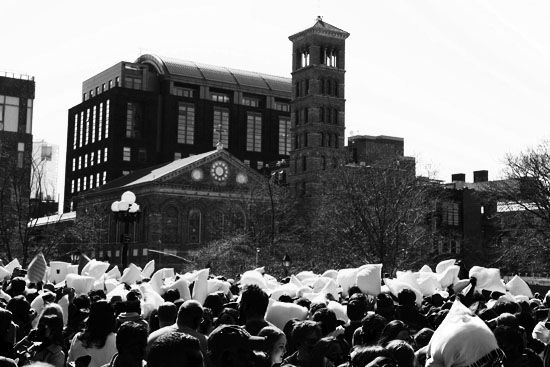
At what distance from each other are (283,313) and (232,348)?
14.0 ft

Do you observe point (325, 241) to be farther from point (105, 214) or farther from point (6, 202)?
point (105, 214)

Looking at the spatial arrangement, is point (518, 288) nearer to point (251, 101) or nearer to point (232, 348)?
point (232, 348)

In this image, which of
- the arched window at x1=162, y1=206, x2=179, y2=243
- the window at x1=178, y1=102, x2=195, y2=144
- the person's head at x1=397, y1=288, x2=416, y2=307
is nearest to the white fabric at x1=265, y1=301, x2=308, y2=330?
the person's head at x1=397, y1=288, x2=416, y2=307

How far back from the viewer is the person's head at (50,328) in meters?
8.16

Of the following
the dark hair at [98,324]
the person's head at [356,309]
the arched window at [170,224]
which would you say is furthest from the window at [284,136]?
the dark hair at [98,324]

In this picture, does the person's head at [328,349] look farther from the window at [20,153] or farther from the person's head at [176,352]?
the window at [20,153]

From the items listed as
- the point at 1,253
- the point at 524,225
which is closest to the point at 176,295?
the point at 1,253

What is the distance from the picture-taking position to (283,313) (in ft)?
30.9

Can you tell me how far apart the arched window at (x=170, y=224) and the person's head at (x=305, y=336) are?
3459 inches

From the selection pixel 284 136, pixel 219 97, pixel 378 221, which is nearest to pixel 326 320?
pixel 378 221

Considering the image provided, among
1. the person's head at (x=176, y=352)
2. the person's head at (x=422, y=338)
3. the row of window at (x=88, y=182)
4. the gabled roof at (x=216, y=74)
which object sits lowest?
the person's head at (x=422, y=338)

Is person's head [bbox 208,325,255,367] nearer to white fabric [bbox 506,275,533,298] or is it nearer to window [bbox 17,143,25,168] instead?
white fabric [bbox 506,275,533,298]

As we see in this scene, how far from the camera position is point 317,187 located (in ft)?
302

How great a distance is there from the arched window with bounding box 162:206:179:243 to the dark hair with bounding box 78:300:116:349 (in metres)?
86.0
